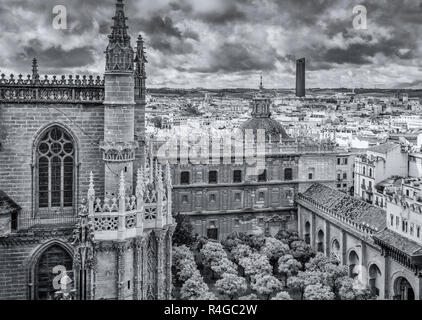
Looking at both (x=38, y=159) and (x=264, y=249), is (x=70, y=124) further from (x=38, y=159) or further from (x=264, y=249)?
(x=264, y=249)

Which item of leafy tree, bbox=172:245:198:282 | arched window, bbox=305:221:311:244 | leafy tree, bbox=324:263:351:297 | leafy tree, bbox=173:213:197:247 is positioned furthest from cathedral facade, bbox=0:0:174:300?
arched window, bbox=305:221:311:244

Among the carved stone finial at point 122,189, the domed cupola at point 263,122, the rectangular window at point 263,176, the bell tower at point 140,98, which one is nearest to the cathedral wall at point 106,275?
the carved stone finial at point 122,189

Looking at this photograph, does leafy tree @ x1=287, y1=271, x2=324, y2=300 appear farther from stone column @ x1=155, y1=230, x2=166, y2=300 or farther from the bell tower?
the bell tower

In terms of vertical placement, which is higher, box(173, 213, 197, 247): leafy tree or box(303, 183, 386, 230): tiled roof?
box(303, 183, 386, 230): tiled roof

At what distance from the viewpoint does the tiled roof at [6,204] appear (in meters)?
15.9

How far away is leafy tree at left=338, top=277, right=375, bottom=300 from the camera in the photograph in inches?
1057

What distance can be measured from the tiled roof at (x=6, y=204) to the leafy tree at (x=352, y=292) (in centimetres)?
1651

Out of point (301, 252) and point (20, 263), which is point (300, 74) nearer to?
point (301, 252)

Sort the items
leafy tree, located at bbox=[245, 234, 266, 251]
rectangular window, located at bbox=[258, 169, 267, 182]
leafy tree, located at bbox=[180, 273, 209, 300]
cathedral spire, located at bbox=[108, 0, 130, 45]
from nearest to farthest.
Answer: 1. cathedral spire, located at bbox=[108, 0, 130, 45]
2. leafy tree, located at bbox=[180, 273, 209, 300]
3. leafy tree, located at bbox=[245, 234, 266, 251]
4. rectangular window, located at bbox=[258, 169, 267, 182]

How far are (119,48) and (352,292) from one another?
17.3m

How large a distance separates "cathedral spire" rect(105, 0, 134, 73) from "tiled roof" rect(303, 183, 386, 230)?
19.7 meters

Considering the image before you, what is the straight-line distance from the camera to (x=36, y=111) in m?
16.5

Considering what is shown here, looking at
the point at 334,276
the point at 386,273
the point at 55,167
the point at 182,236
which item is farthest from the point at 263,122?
the point at 55,167

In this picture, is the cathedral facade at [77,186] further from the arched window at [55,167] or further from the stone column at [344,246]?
the stone column at [344,246]
